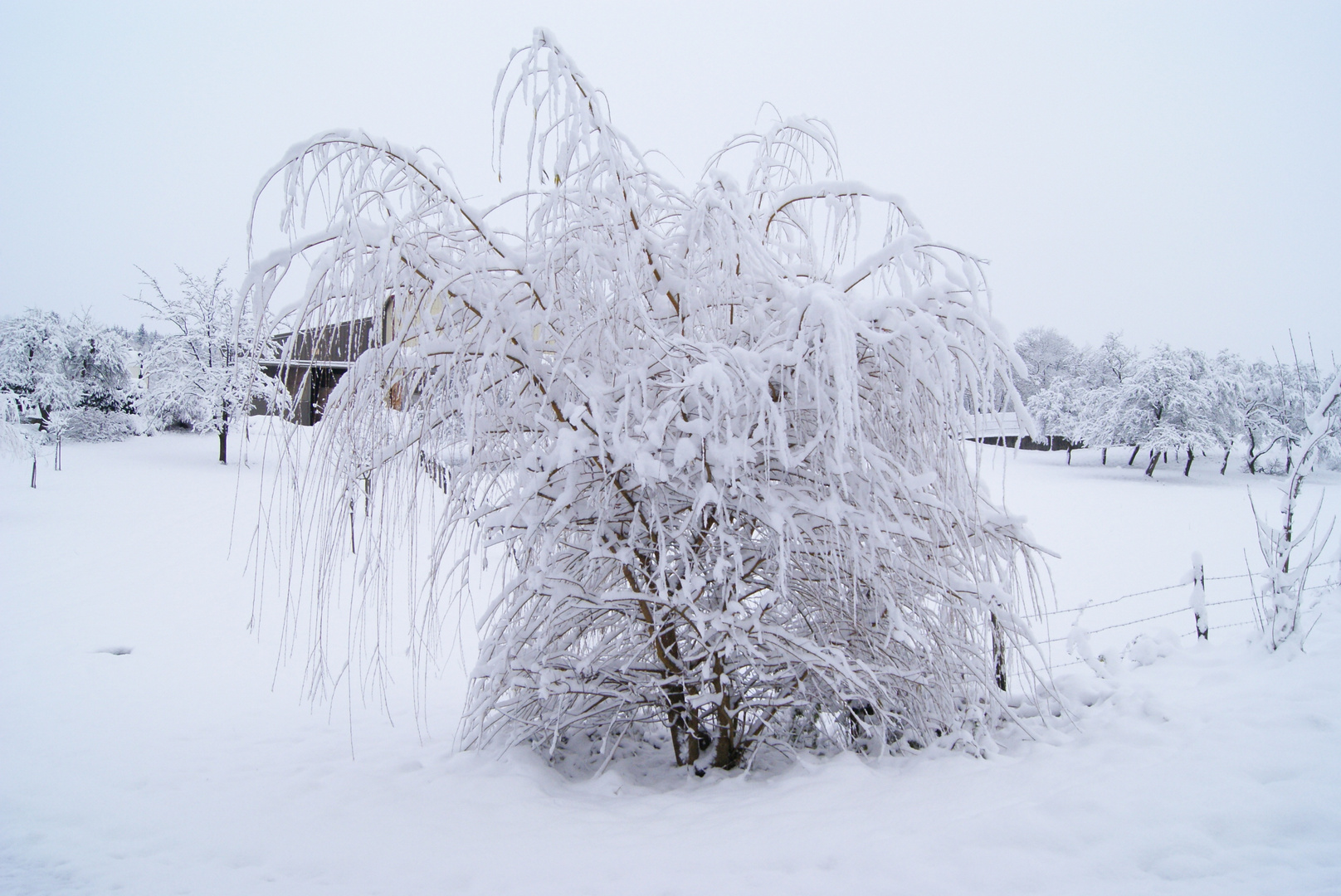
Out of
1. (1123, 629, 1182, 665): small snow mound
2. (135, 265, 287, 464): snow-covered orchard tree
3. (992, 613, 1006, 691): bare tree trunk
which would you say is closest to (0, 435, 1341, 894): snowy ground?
(1123, 629, 1182, 665): small snow mound

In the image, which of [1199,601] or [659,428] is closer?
[659,428]

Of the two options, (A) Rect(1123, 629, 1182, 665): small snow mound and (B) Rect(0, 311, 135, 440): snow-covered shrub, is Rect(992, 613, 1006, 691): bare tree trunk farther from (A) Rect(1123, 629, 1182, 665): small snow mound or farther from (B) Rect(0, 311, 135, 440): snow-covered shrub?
(B) Rect(0, 311, 135, 440): snow-covered shrub

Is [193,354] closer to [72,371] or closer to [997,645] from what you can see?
[72,371]

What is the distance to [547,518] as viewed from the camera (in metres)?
2.57

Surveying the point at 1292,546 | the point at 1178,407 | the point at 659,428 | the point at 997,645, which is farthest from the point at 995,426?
the point at 1178,407

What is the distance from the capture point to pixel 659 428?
91.1 inches

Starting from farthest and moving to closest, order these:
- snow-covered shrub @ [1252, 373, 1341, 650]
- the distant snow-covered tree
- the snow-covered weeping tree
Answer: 1. the distant snow-covered tree
2. snow-covered shrub @ [1252, 373, 1341, 650]
3. the snow-covered weeping tree

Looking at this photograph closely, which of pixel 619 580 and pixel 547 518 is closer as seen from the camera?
pixel 547 518

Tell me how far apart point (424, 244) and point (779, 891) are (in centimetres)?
227

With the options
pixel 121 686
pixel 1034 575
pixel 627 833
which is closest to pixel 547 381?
pixel 627 833

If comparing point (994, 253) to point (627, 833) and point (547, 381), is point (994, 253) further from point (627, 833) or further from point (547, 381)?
→ point (627, 833)

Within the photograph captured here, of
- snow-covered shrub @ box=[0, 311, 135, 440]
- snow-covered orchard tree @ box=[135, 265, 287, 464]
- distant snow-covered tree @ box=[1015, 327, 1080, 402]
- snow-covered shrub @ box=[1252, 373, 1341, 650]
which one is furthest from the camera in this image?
distant snow-covered tree @ box=[1015, 327, 1080, 402]

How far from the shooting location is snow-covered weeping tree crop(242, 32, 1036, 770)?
237cm

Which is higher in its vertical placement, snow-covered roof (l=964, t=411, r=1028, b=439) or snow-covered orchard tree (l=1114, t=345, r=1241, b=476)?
snow-covered orchard tree (l=1114, t=345, r=1241, b=476)
